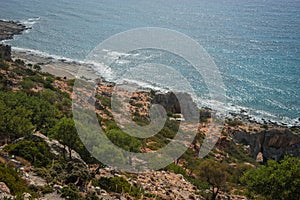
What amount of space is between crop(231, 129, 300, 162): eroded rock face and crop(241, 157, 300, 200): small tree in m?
30.5

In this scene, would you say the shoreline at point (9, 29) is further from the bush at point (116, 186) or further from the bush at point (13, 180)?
the bush at point (13, 180)

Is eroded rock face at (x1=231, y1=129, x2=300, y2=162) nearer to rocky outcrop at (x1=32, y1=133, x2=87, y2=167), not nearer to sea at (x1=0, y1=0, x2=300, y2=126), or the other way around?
sea at (x1=0, y1=0, x2=300, y2=126)

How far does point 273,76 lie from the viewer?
90.6m

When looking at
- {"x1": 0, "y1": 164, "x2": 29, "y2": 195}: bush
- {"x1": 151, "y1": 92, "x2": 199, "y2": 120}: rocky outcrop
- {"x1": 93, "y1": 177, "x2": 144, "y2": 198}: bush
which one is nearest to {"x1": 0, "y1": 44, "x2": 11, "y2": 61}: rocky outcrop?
{"x1": 151, "y1": 92, "x2": 199, "y2": 120}: rocky outcrop

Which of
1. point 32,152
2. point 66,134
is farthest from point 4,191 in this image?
point 66,134

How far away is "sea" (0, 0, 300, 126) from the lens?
80062 millimetres

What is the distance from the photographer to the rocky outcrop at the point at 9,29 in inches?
4409

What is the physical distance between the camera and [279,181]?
23.9 m

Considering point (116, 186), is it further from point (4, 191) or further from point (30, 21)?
point (30, 21)

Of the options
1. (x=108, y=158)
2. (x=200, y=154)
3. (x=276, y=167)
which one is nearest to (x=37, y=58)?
(x=200, y=154)

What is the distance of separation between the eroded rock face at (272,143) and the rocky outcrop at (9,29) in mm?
86820

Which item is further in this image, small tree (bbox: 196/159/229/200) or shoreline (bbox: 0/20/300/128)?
shoreline (bbox: 0/20/300/128)

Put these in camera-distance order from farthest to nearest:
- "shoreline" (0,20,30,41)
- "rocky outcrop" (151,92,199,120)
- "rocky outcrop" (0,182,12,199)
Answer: "shoreline" (0,20,30,41)
"rocky outcrop" (151,92,199,120)
"rocky outcrop" (0,182,12,199)

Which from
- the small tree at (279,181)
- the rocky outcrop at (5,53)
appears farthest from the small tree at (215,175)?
the rocky outcrop at (5,53)
